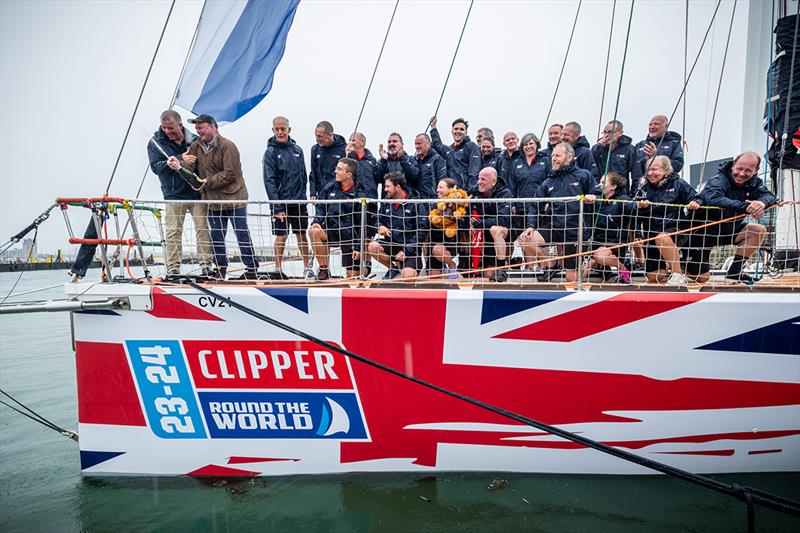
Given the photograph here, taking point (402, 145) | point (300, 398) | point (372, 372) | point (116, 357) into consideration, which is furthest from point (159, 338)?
point (402, 145)

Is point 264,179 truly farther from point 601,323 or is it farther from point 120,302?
point 601,323

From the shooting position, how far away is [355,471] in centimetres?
315

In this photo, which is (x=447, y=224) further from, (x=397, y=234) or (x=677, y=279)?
(x=677, y=279)

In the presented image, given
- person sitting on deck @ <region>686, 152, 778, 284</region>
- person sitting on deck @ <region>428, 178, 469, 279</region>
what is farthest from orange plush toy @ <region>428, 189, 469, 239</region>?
person sitting on deck @ <region>686, 152, 778, 284</region>

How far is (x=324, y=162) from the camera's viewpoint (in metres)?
4.57

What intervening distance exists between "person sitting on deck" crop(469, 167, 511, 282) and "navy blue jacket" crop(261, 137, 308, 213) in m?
1.79

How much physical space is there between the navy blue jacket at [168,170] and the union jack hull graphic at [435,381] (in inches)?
49.9

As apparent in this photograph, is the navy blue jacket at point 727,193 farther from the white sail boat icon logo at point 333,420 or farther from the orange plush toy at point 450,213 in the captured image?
the white sail boat icon logo at point 333,420

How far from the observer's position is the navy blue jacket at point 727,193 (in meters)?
3.41

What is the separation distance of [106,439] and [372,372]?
1.98 meters

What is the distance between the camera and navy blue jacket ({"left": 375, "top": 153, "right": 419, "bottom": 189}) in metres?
4.68

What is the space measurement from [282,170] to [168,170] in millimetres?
1025

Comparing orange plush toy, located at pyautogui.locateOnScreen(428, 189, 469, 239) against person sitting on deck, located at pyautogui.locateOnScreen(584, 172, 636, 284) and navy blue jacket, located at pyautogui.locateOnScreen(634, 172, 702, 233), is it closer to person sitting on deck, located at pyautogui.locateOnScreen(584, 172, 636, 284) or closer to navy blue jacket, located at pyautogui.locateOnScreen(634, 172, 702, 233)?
person sitting on deck, located at pyautogui.locateOnScreen(584, 172, 636, 284)

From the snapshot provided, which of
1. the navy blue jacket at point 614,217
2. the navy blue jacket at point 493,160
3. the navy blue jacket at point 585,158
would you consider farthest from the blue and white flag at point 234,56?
the navy blue jacket at point 614,217
